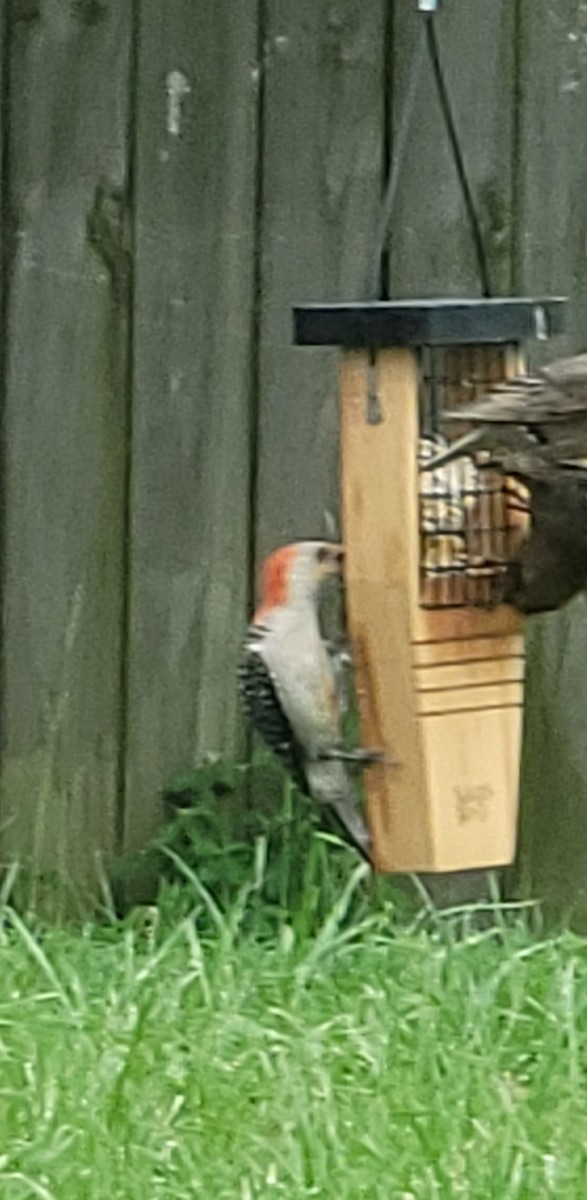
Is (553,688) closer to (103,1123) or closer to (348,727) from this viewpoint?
(348,727)

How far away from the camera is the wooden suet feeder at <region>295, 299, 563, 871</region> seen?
3.51 metres

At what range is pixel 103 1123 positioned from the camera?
3.36 m

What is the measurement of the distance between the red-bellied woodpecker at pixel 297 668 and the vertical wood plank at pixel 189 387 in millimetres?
783

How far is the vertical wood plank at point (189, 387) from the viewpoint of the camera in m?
4.52

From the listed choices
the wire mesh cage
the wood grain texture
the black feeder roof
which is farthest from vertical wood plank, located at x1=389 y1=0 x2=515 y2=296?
the black feeder roof

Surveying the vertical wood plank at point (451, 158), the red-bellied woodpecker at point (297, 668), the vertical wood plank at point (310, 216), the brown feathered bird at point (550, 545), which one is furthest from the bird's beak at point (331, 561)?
the vertical wood plank at point (451, 158)

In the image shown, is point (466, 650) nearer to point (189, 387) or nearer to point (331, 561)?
point (331, 561)

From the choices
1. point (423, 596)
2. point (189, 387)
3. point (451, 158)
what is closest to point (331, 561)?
point (423, 596)

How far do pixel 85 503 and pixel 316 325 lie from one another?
44.4 inches

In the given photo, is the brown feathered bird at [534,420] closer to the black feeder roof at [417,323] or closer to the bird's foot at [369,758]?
the black feeder roof at [417,323]

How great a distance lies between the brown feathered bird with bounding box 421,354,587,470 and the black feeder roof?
0.30ft

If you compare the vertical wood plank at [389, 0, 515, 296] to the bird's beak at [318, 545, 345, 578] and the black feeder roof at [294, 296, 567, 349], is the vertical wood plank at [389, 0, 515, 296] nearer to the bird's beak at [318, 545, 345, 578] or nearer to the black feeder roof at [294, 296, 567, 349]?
the bird's beak at [318, 545, 345, 578]

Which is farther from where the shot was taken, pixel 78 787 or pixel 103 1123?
pixel 78 787

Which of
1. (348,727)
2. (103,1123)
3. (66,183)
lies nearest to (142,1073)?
(103,1123)
